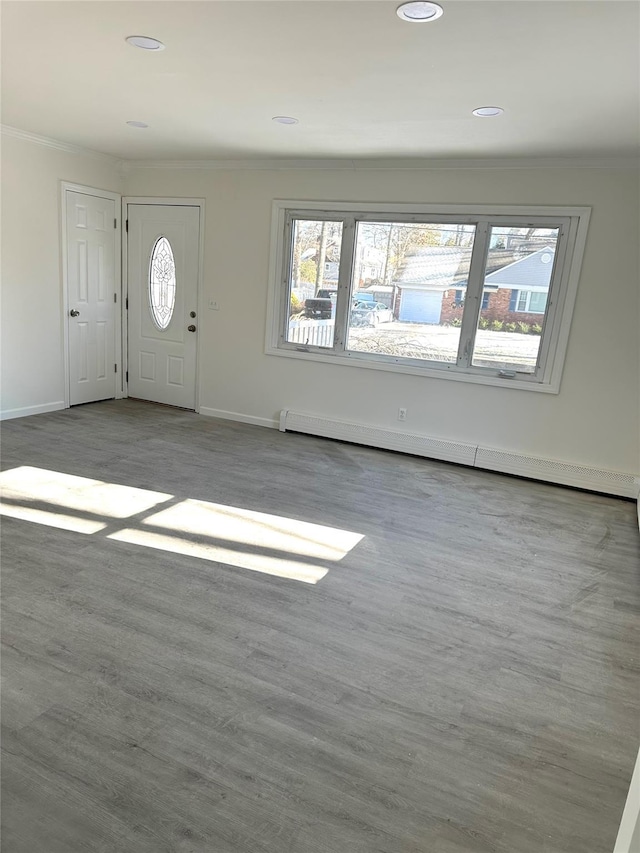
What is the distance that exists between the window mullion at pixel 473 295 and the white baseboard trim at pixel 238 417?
2095 millimetres

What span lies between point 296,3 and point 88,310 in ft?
15.2

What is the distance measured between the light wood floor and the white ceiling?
2636mm

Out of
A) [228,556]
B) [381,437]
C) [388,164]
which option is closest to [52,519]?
[228,556]

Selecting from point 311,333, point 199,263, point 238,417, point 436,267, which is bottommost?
point 238,417

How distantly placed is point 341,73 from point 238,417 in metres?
3.81

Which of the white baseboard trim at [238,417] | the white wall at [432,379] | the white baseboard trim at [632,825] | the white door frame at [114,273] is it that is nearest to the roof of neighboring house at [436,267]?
the white wall at [432,379]

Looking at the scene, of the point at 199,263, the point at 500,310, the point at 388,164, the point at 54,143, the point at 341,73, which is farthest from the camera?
the point at 199,263

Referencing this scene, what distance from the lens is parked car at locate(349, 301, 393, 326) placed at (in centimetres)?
540

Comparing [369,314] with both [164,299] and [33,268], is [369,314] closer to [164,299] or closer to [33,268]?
[164,299]

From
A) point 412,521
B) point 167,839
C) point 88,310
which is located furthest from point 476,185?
point 167,839

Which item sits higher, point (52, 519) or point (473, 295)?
point (473, 295)

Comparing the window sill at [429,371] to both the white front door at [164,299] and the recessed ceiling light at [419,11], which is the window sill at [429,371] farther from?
the recessed ceiling light at [419,11]

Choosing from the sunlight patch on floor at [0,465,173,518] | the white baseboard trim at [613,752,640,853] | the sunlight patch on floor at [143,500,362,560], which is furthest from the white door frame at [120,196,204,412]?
the white baseboard trim at [613,752,640,853]

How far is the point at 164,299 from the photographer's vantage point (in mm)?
6398
